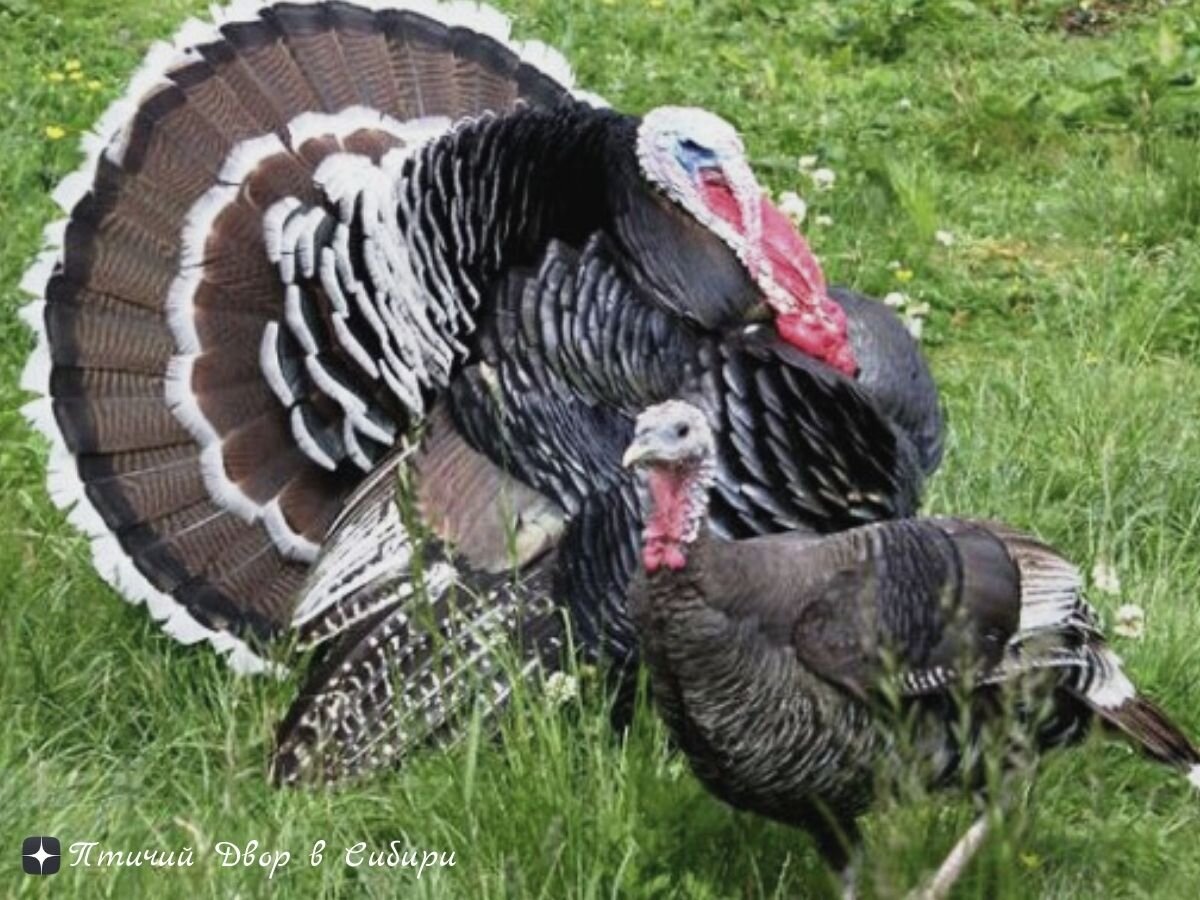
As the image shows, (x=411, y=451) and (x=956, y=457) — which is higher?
(x=411, y=451)

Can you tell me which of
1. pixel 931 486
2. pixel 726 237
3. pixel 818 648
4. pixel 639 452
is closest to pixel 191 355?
pixel 726 237

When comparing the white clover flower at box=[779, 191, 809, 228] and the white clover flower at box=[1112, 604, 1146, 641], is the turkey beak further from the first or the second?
the white clover flower at box=[779, 191, 809, 228]

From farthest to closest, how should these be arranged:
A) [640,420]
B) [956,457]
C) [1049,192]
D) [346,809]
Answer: [1049,192] < [956,457] < [346,809] < [640,420]

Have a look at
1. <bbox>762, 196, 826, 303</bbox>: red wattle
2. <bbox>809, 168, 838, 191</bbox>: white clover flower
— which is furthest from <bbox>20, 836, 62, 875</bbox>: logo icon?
<bbox>809, 168, 838, 191</bbox>: white clover flower

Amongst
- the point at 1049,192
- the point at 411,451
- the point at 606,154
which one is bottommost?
the point at 1049,192

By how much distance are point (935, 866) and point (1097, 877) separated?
0.25 meters

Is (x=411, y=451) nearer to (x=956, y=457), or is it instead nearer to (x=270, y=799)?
(x=270, y=799)

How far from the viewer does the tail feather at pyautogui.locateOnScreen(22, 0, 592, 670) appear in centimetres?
536

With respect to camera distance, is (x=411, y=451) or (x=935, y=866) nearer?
(x=935, y=866)

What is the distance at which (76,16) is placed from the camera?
9039 millimetres

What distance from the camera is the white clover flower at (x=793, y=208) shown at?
22.8ft

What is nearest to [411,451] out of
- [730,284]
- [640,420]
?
[730,284]

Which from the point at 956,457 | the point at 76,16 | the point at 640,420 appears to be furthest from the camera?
the point at 76,16

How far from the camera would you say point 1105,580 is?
17.2ft
